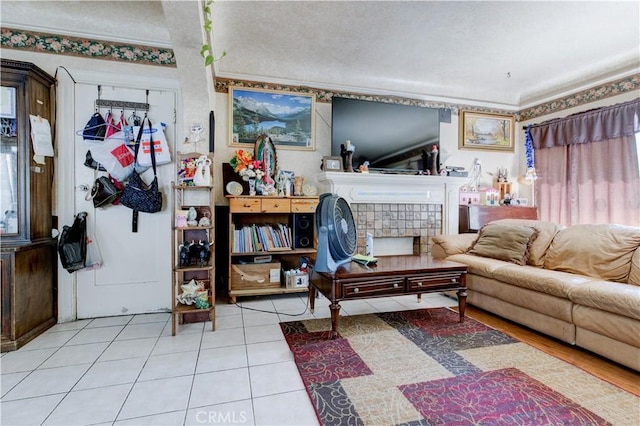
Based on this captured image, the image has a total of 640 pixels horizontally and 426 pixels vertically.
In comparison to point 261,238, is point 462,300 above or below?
below

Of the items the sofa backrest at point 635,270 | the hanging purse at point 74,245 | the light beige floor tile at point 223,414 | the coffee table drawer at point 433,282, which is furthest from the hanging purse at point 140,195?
the sofa backrest at point 635,270

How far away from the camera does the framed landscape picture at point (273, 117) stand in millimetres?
3521

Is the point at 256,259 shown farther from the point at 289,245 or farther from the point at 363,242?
the point at 363,242

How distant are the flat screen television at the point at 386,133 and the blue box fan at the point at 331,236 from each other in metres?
1.46

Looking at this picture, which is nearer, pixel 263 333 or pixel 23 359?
pixel 23 359

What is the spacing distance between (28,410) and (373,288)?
6.83 feet

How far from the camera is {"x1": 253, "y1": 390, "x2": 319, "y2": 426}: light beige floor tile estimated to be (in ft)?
4.57

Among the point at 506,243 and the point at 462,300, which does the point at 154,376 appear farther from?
the point at 506,243

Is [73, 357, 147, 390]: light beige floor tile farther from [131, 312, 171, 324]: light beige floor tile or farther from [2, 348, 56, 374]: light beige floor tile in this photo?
[131, 312, 171, 324]: light beige floor tile

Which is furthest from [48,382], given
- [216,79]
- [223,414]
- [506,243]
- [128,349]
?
[506,243]

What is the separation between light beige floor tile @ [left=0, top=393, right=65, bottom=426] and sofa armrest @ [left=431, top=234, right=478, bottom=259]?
335 cm

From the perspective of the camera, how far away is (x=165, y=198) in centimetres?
283

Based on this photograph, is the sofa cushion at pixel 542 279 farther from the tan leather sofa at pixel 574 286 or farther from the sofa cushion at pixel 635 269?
the sofa cushion at pixel 635 269

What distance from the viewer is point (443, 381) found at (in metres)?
1.71
